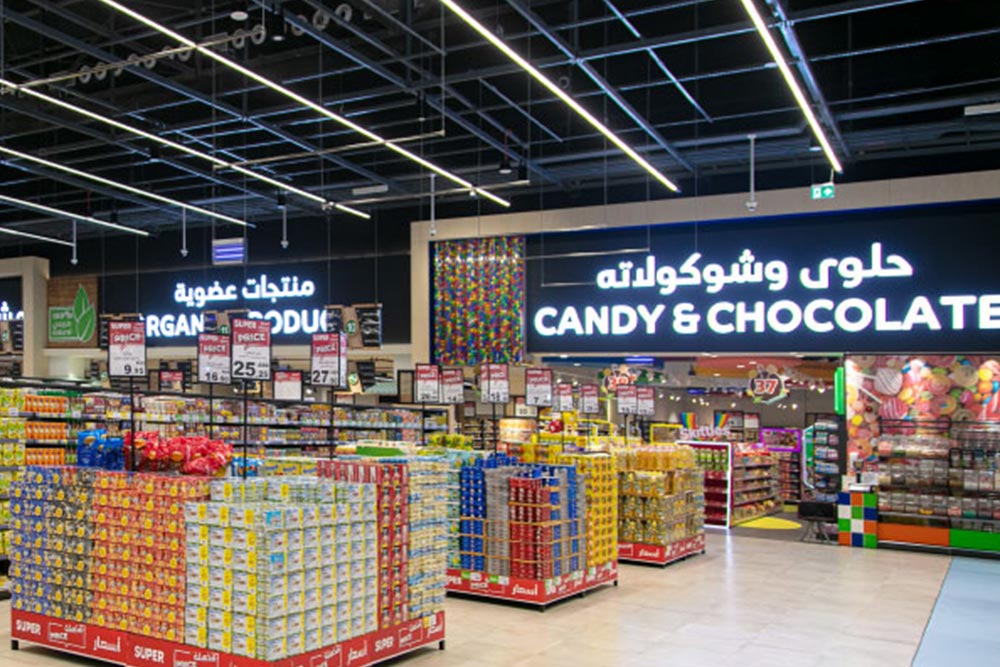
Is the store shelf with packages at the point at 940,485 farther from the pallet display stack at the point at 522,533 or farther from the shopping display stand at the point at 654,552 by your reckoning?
the pallet display stack at the point at 522,533

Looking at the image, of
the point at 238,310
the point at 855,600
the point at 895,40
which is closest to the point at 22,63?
the point at 238,310

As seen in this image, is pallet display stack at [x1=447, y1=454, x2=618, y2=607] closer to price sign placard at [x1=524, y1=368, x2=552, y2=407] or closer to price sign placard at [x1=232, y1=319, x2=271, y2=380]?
price sign placard at [x1=232, y1=319, x2=271, y2=380]

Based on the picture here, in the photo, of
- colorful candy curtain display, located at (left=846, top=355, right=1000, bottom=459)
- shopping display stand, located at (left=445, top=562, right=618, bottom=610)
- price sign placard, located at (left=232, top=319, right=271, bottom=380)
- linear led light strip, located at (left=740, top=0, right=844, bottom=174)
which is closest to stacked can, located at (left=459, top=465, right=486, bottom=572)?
shopping display stand, located at (left=445, top=562, right=618, bottom=610)

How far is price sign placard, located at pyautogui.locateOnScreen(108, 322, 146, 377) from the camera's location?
7477 mm

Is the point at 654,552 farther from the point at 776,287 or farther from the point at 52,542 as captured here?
the point at 52,542

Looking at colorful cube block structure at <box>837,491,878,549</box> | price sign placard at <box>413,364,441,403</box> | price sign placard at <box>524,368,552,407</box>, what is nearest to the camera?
price sign placard at <box>524,368,552,407</box>

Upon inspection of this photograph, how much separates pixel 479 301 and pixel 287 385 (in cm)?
492

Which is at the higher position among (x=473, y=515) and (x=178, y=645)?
(x=473, y=515)

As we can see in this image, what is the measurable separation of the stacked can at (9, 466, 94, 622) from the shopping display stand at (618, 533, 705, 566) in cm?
661

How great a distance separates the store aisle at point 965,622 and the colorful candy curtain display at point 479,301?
797 cm

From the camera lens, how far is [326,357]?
33.7 ft

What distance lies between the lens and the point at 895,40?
10.4m

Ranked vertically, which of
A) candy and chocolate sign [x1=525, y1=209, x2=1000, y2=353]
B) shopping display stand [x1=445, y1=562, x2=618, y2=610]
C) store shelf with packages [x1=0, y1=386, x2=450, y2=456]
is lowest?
shopping display stand [x1=445, y1=562, x2=618, y2=610]

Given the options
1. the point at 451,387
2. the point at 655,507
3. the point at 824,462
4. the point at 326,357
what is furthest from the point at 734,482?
the point at 326,357
